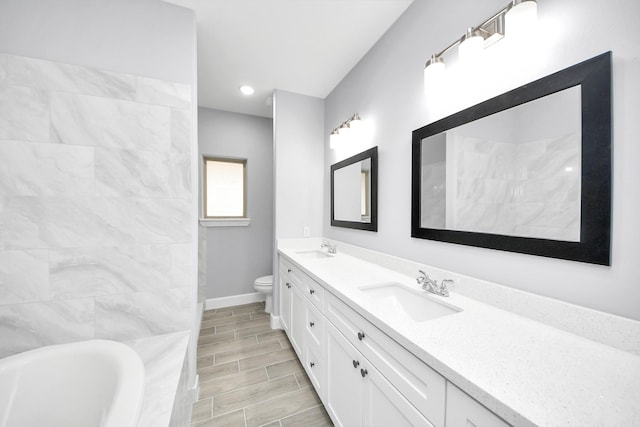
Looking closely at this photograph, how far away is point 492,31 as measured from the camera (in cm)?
104

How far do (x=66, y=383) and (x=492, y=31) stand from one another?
2469 mm

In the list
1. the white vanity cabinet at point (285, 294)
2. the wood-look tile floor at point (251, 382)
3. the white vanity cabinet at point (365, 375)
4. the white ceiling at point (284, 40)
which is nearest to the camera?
the white vanity cabinet at point (365, 375)

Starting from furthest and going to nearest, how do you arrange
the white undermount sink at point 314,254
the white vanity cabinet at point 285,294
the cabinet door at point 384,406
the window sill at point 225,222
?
1. the window sill at point 225,222
2. the white undermount sink at point 314,254
3. the white vanity cabinet at point 285,294
4. the cabinet door at point 384,406

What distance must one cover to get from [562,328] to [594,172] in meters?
0.55

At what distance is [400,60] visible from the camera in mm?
1627

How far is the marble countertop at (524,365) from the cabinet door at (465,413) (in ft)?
0.11

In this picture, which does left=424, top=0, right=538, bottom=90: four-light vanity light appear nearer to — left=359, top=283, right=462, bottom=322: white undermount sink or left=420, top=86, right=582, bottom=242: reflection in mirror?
left=420, top=86, right=582, bottom=242: reflection in mirror

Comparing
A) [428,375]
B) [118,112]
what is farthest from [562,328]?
[118,112]

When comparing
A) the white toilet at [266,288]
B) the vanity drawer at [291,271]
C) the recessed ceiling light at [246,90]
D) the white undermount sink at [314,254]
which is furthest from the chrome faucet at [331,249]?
the recessed ceiling light at [246,90]

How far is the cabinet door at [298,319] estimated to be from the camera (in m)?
1.80

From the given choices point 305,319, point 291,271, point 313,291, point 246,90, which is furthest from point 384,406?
point 246,90

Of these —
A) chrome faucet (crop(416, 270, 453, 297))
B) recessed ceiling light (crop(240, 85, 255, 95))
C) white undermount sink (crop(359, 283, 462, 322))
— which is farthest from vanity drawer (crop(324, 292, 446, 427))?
recessed ceiling light (crop(240, 85, 255, 95))

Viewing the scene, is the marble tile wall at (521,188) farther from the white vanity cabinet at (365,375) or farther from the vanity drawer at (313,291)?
the vanity drawer at (313,291)

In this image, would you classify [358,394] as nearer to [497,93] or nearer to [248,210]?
[497,93]
